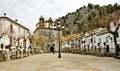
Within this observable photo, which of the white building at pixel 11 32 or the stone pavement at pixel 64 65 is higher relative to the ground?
the white building at pixel 11 32

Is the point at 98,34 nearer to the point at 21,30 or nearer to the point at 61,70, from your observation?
the point at 21,30

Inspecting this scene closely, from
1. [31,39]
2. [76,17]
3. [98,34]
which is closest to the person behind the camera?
[98,34]

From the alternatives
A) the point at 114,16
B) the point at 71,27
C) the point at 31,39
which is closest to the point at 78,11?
the point at 71,27

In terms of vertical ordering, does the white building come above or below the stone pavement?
above

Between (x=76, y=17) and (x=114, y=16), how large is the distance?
109m

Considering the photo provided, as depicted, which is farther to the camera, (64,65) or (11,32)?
(11,32)

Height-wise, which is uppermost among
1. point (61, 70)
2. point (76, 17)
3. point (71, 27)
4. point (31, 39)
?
point (76, 17)

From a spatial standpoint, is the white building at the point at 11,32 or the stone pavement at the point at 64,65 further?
the white building at the point at 11,32

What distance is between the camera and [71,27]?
440 ft

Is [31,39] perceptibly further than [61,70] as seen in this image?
Yes

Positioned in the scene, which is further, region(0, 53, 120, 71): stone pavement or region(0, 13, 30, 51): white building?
region(0, 13, 30, 51): white building

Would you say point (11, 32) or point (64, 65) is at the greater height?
point (11, 32)

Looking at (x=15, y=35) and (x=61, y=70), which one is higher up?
(x=15, y=35)

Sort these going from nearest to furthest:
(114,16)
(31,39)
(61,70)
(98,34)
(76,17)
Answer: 1. (61,70)
2. (114,16)
3. (98,34)
4. (31,39)
5. (76,17)
